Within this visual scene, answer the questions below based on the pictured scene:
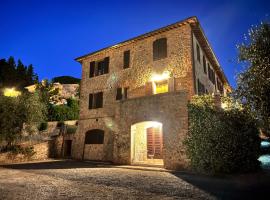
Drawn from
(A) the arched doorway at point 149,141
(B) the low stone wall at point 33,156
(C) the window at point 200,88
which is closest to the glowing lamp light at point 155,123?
(A) the arched doorway at point 149,141

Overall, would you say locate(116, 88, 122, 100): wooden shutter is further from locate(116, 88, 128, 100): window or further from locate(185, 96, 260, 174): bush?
→ locate(185, 96, 260, 174): bush

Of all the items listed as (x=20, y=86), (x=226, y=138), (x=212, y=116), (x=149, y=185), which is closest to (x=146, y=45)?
(x=212, y=116)

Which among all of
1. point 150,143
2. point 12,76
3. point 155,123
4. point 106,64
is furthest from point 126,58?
point 12,76

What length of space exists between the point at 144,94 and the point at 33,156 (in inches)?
443

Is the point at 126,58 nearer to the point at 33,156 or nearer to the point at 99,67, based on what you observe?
the point at 99,67

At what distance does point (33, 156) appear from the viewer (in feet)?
54.5

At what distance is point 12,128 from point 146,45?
12338 mm

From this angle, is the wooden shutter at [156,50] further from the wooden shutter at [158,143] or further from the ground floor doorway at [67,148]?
the ground floor doorway at [67,148]

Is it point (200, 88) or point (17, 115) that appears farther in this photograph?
point (17, 115)

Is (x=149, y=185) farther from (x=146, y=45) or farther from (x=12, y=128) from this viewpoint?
(x=12, y=128)

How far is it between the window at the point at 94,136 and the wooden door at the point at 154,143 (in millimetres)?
3961

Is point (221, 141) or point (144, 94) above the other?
point (144, 94)

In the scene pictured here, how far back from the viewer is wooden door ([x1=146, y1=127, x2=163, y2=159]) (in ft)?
48.9

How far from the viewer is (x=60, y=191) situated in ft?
19.2
